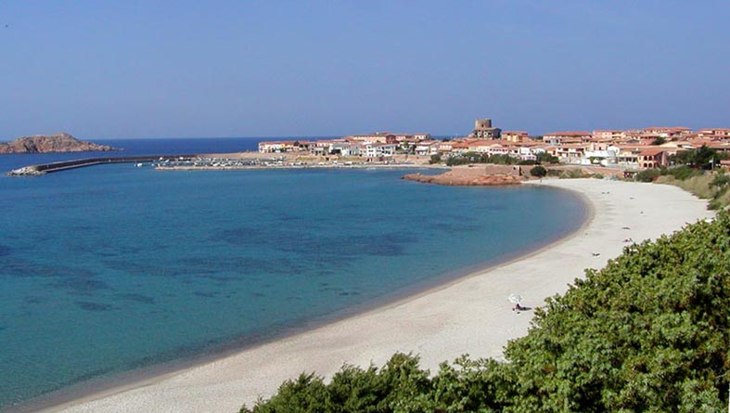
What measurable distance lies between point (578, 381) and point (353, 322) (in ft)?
34.6

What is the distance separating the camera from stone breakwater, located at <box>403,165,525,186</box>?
210 ft

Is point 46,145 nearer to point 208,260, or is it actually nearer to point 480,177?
point 480,177

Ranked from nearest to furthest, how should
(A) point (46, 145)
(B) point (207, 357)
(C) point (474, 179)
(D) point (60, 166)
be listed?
1. (B) point (207, 357)
2. (C) point (474, 179)
3. (D) point (60, 166)
4. (A) point (46, 145)

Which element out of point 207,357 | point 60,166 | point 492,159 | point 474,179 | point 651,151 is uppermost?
point 651,151

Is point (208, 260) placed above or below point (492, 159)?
below

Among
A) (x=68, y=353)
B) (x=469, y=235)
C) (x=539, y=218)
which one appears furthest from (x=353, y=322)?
(x=539, y=218)

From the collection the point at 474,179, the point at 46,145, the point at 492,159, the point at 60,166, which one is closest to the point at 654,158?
the point at 474,179

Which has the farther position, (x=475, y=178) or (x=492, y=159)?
(x=492, y=159)

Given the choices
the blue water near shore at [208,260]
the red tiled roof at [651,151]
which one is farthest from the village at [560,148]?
the blue water near shore at [208,260]

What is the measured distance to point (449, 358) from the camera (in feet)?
45.2

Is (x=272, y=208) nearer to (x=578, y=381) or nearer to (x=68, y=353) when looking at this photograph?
(x=68, y=353)

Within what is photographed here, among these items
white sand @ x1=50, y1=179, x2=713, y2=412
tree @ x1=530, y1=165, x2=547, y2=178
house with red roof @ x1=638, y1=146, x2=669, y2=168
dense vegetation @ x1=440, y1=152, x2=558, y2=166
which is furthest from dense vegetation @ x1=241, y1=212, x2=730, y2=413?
dense vegetation @ x1=440, y1=152, x2=558, y2=166

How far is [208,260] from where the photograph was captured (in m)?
26.2

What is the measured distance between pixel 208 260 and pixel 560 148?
217 feet
